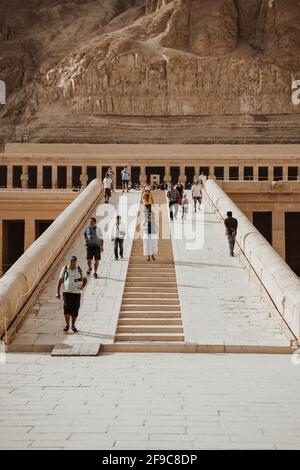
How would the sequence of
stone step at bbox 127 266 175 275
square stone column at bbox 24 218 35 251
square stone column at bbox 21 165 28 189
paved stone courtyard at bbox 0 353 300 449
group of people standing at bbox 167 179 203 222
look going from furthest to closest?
square stone column at bbox 21 165 28 189 < square stone column at bbox 24 218 35 251 < group of people standing at bbox 167 179 203 222 < stone step at bbox 127 266 175 275 < paved stone courtyard at bbox 0 353 300 449

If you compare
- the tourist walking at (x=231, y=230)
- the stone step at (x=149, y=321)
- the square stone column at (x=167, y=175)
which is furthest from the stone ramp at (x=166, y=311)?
the square stone column at (x=167, y=175)

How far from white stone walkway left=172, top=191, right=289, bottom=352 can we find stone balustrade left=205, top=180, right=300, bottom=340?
23 centimetres

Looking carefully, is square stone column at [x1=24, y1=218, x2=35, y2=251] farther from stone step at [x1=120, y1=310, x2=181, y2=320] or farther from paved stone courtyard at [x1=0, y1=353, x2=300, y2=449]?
paved stone courtyard at [x1=0, y1=353, x2=300, y2=449]

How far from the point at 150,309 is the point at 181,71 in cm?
3910

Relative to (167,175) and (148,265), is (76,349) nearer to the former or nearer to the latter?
(148,265)

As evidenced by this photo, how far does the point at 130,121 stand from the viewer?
46906mm

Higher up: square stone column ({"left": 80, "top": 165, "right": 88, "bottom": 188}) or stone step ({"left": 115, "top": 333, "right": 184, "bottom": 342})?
square stone column ({"left": 80, "top": 165, "right": 88, "bottom": 188})

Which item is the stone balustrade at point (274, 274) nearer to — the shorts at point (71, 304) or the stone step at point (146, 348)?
the stone step at point (146, 348)

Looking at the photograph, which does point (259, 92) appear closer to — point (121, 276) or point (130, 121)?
point (130, 121)

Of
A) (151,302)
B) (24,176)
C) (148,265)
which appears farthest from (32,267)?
(24,176)

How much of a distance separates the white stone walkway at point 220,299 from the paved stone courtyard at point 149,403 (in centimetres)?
106

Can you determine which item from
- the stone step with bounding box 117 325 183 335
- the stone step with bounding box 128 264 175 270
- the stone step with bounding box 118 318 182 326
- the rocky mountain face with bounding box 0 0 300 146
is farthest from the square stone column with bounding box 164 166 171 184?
the stone step with bounding box 117 325 183 335

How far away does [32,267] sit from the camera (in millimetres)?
11320

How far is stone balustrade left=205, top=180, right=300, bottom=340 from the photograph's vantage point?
9.30 meters
